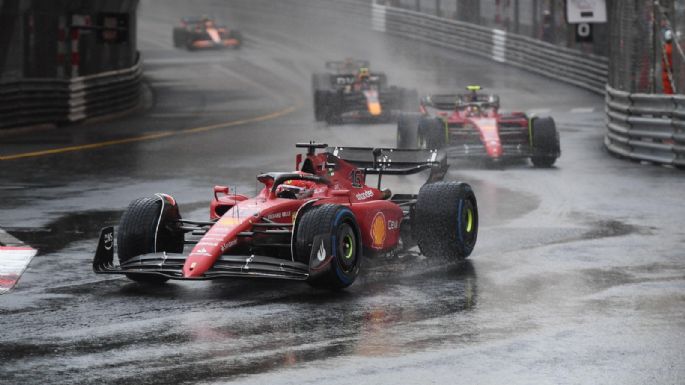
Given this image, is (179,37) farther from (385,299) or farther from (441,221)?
(385,299)

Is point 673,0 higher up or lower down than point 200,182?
higher up

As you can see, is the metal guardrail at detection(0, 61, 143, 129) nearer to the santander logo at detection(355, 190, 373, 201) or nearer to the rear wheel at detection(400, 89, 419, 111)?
the rear wheel at detection(400, 89, 419, 111)

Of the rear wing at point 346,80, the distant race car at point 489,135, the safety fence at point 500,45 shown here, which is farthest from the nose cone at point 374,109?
the safety fence at point 500,45

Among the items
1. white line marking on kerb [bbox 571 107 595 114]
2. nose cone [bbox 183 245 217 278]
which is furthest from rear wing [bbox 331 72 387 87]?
nose cone [bbox 183 245 217 278]

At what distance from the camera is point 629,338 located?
9.38 m

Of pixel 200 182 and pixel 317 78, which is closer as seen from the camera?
pixel 200 182

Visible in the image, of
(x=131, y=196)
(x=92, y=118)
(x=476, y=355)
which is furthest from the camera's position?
(x=92, y=118)

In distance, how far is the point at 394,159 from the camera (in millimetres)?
14820

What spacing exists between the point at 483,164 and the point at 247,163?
3.94m

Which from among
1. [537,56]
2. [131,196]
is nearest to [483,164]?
[131,196]

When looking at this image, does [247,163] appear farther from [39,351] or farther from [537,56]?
[537,56]

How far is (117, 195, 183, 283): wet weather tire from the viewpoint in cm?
1173

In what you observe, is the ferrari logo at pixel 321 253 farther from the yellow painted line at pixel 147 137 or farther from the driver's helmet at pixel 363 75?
the driver's helmet at pixel 363 75

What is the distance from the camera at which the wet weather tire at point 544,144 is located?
22.2 m
